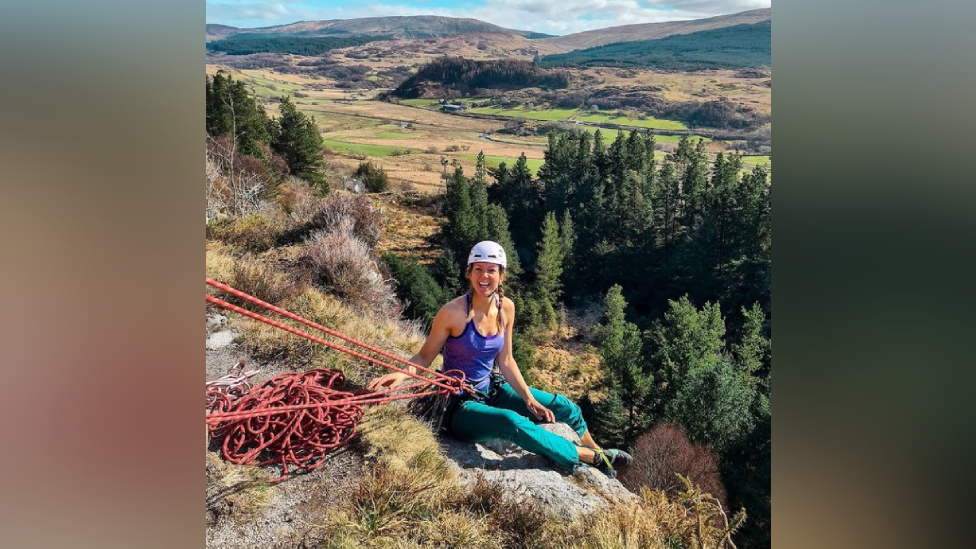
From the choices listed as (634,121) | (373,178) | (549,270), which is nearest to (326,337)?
(549,270)

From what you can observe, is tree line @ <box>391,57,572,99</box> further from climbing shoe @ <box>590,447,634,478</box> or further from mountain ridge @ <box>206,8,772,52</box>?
climbing shoe @ <box>590,447,634,478</box>

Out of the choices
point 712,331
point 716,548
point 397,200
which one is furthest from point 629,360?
point 397,200

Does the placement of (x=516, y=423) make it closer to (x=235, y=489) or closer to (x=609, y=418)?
(x=235, y=489)

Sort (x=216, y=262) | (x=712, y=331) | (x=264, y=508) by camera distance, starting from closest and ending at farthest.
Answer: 1. (x=264, y=508)
2. (x=712, y=331)
3. (x=216, y=262)

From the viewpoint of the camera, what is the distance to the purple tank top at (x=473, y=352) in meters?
3.60

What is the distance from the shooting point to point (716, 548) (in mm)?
2586

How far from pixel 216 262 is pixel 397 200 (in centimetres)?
937

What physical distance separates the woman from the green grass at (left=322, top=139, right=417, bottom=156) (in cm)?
959

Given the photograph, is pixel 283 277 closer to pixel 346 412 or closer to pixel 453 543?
pixel 346 412

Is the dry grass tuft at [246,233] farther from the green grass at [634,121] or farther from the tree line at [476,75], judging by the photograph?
the green grass at [634,121]

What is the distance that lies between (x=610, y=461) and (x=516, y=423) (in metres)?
0.78

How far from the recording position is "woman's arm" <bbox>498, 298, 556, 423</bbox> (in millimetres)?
3682

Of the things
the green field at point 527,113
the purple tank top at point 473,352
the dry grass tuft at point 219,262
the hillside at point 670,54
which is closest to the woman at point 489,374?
the purple tank top at point 473,352

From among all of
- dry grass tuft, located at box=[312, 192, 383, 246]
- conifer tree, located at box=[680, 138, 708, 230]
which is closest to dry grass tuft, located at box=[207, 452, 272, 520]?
conifer tree, located at box=[680, 138, 708, 230]
